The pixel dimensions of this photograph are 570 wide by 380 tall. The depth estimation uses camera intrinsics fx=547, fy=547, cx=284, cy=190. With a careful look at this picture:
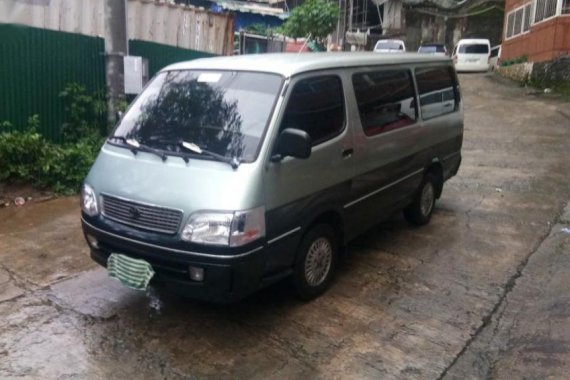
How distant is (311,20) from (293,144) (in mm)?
28471

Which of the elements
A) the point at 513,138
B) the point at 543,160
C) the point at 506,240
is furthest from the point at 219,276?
the point at 513,138

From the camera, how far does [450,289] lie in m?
4.64

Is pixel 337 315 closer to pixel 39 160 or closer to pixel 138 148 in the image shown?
pixel 138 148

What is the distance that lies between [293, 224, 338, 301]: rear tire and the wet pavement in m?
0.13

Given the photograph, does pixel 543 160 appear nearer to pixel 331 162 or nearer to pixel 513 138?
pixel 513 138

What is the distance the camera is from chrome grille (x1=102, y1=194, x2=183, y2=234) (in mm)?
3582

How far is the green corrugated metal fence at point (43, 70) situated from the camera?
6941mm

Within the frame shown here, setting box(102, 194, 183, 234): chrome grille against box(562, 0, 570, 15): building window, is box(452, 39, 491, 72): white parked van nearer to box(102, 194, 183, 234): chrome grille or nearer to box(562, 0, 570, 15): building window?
box(562, 0, 570, 15): building window

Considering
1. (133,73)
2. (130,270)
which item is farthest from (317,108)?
(133,73)

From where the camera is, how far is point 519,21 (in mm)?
24250

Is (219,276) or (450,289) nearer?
(219,276)

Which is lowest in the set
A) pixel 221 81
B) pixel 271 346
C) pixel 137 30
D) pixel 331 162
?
pixel 271 346

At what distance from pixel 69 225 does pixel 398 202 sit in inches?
139

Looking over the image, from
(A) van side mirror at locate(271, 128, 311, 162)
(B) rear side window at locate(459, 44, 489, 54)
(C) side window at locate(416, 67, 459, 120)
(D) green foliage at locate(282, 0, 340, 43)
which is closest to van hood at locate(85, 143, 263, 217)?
(A) van side mirror at locate(271, 128, 311, 162)
